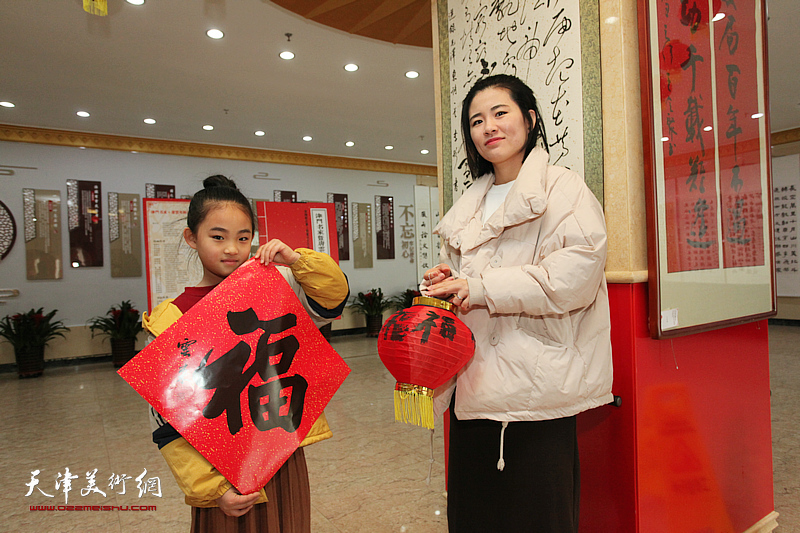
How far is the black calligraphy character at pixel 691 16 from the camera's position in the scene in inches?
62.3

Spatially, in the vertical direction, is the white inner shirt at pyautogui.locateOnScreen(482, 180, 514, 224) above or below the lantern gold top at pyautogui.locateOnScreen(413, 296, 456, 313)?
above

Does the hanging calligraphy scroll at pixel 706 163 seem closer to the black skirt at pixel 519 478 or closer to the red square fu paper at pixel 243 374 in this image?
the black skirt at pixel 519 478

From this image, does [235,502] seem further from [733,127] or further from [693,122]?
[733,127]

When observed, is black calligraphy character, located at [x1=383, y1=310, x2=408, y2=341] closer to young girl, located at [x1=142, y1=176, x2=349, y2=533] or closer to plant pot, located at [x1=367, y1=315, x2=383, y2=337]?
young girl, located at [x1=142, y1=176, x2=349, y2=533]

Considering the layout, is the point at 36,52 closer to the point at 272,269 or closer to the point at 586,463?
the point at 272,269

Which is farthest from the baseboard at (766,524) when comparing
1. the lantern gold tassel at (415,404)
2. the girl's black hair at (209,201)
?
the girl's black hair at (209,201)

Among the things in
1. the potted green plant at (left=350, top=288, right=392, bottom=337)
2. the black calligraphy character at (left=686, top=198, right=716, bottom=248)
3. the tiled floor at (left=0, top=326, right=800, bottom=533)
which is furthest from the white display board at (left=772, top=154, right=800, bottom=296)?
the black calligraphy character at (left=686, top=198, right=716, bottom=248)

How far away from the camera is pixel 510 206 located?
3.69ft

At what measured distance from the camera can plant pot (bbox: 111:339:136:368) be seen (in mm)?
5934

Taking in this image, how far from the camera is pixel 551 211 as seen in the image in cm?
114

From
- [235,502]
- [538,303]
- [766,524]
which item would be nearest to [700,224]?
[538,303]

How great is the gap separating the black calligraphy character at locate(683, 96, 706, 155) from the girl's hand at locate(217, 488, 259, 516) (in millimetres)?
1717

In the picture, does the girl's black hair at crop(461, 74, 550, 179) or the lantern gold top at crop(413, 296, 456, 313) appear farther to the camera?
the girl's black hair at crop(461, 74, 550, 179)

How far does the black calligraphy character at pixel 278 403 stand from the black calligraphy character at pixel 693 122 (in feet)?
4.94
